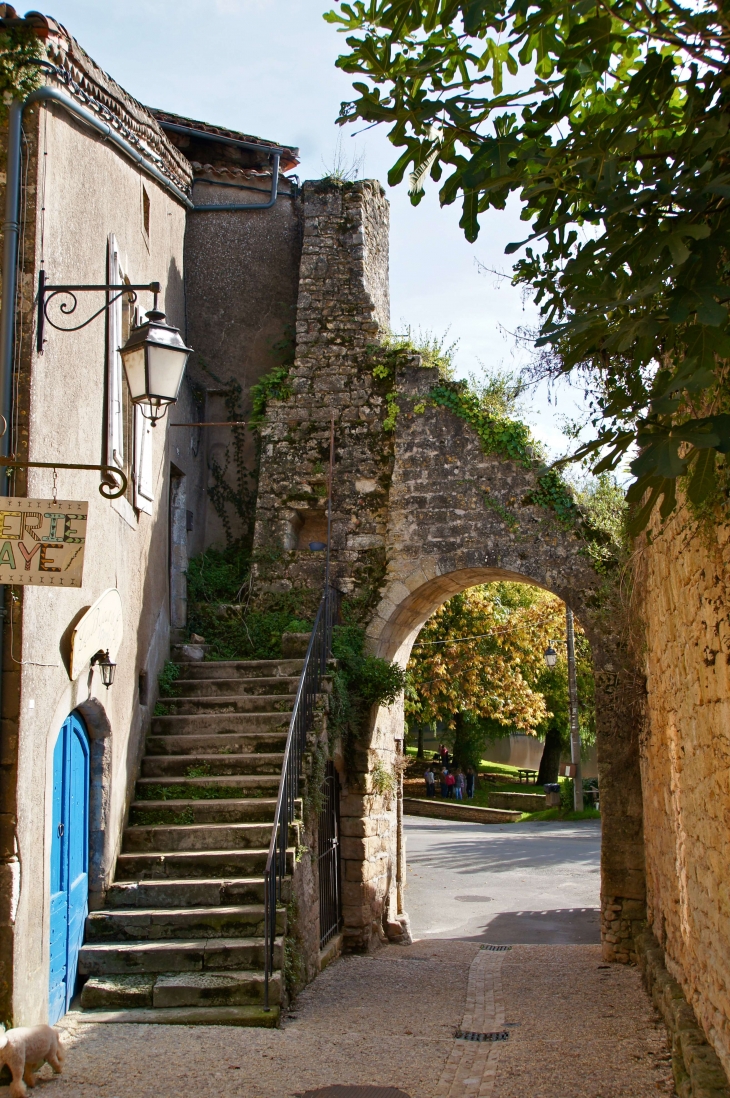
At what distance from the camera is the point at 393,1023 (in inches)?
248

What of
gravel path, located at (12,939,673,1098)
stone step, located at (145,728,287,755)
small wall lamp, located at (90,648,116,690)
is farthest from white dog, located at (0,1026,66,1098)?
stone step, located at (145,728,287,755)

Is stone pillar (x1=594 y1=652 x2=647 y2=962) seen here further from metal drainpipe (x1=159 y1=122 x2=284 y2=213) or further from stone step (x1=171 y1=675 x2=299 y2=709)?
metal drainpipe (x1=159 y1=122 x2=284 y2=213)

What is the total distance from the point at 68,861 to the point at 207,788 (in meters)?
1.73

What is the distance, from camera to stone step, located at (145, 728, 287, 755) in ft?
26.8

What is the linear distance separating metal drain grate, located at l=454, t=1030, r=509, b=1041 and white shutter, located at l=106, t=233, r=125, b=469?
4.30 meters

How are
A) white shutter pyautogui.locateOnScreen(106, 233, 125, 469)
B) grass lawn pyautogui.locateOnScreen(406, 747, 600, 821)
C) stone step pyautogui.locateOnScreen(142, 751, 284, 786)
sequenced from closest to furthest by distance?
white shutter pyautogui.locateOnScreen(106, 233, 125, 469)
stone step pyautogui.locateOnScreen(142, 751, 284, 786)
grass lawn pyautogui.locateOnScreen(406, 747, 600, 821)

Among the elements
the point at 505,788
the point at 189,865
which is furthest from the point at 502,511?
the point at 505,788

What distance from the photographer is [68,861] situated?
612 cm

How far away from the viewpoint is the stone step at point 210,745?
26.8ft

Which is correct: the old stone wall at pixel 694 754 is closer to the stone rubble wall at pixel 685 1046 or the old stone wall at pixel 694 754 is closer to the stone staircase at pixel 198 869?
the stone rubble wall at pixel 685 1046

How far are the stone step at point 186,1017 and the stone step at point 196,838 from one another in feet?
4.67

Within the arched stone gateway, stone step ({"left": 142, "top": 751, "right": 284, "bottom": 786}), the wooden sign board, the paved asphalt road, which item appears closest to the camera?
the wooden sign board

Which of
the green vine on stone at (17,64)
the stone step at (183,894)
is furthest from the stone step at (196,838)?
the green vine on stone at (17,64)

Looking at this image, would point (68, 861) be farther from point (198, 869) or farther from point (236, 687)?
point (236, 687)
